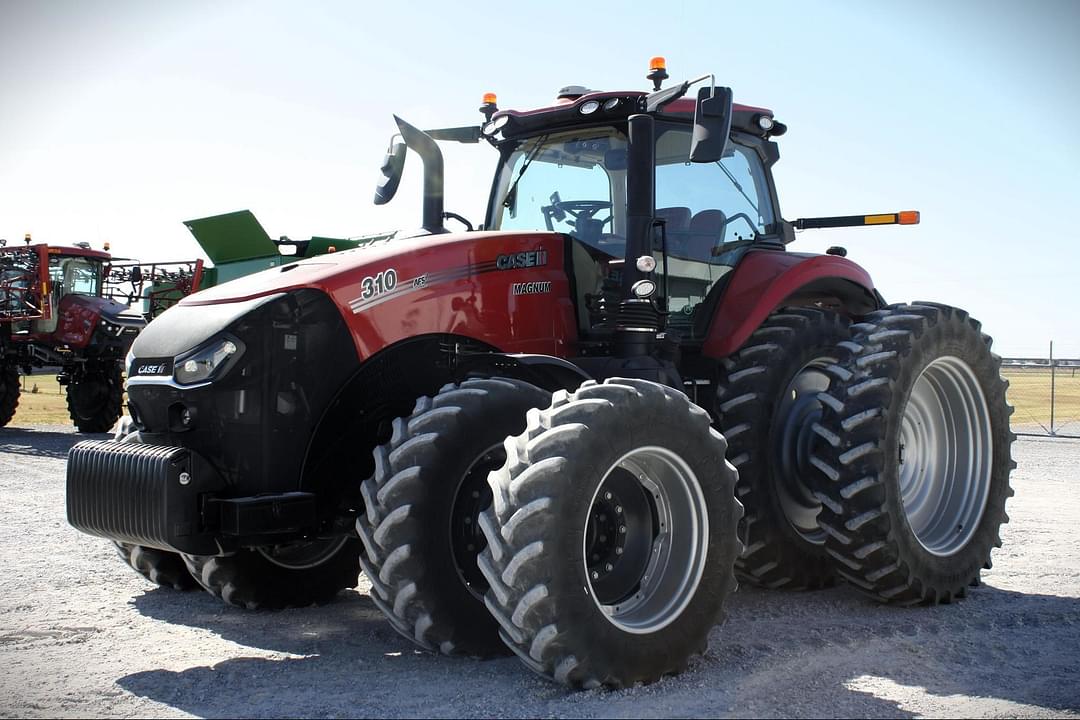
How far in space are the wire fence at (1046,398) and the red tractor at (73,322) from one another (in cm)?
1381

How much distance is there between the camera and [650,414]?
411 cm

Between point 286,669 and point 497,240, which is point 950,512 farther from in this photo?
point 286,669

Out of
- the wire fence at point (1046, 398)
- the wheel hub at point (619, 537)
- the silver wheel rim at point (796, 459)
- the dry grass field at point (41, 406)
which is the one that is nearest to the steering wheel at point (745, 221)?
the silver wheel rim at point (796, 459)

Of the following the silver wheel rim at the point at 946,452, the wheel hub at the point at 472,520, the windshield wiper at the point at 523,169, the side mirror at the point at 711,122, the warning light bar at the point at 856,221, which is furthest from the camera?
the warning light bar at the point at 856,221

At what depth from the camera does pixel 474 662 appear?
432 cm

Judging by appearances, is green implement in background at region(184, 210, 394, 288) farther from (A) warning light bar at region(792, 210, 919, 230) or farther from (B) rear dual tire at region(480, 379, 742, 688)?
(B) rear dual tire at region(480, 379, 742, 688)

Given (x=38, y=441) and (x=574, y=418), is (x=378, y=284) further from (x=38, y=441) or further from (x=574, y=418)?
(x=38, y=441)

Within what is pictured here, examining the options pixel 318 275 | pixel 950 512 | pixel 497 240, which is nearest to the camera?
pixel 318 275

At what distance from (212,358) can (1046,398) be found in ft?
85.6

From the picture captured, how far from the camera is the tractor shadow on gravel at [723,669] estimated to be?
374 cm

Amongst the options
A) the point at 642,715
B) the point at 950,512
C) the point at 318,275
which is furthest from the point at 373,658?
the point at 950,512

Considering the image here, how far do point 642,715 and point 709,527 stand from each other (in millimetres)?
938

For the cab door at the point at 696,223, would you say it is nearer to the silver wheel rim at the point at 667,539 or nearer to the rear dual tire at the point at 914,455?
the rear dual tire at the point at 914,455

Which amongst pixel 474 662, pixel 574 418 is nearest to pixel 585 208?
pixel 574 418
